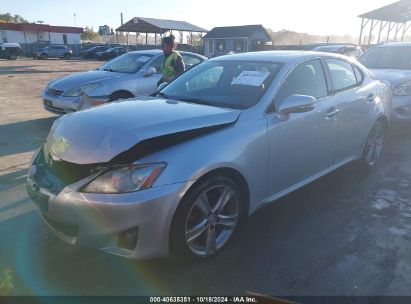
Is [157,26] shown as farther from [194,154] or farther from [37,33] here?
[194,154]

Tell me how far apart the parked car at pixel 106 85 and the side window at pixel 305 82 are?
4219mm

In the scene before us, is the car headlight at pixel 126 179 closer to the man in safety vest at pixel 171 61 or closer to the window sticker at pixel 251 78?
the window sticker at pixel 251 78

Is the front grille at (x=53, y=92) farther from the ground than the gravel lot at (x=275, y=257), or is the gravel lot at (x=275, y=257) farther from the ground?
the front grille at (x=53, y=92)

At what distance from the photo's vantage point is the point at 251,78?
12.6ft

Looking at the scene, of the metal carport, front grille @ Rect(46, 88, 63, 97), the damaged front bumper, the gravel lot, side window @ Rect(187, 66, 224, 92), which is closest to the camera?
the damaged front bumper

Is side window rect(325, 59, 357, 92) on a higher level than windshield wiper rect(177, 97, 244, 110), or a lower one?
higher

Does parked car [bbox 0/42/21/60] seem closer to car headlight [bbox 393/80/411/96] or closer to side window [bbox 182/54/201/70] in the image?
side window [bbox 182/54/201/70]

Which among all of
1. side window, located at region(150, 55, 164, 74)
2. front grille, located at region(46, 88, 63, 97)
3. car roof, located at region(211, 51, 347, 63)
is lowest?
front grille, located at region(46, 88, 63, 97)

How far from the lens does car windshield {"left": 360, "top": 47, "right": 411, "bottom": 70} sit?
26.5 feet

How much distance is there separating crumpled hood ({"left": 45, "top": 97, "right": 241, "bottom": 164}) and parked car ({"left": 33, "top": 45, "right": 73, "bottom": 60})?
42.9 meters

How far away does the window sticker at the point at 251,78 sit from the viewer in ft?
12.3

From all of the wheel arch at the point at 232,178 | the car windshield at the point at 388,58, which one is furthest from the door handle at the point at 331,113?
the car windshield at the point at 388,58

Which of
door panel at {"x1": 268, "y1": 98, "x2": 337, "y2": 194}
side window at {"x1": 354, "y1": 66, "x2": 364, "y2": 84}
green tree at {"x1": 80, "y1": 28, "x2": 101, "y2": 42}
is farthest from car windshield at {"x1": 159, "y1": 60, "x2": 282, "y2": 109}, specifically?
green tree at {"x1": 80, "y1": 28, "x2": 101, "y2": 42}

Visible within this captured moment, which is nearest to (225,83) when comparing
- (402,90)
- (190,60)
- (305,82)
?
(305,82)
